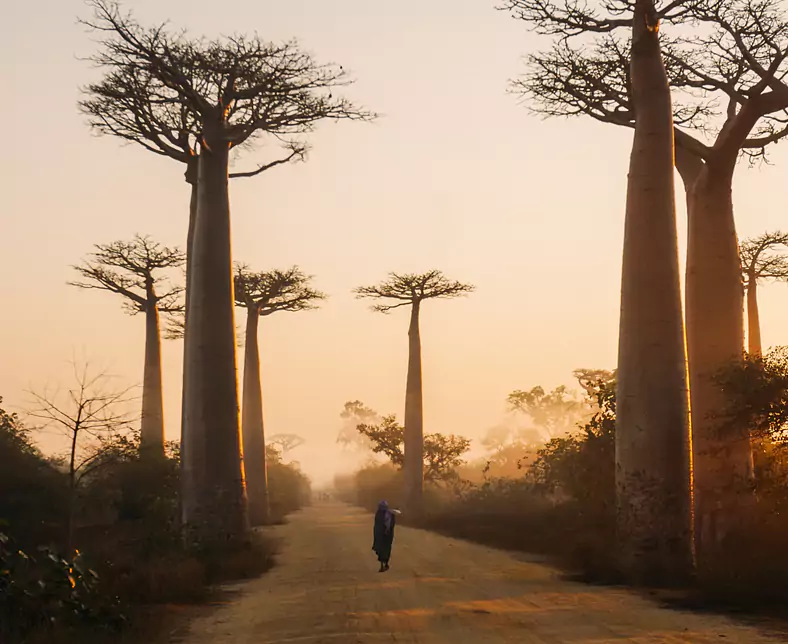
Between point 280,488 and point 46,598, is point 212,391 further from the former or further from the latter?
point 280,488

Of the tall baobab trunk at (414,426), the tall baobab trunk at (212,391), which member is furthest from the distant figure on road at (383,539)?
the tall baobab trunk at (414,426)

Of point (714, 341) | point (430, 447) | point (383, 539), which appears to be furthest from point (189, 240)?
point (430, 447)

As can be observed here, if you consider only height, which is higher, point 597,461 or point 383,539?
point 597,461

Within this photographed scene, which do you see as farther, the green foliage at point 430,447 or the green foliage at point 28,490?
the green foliage at point 430,447

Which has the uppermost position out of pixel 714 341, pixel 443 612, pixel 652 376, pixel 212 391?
pixel 714 341

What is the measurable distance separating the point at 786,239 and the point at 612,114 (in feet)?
54.7

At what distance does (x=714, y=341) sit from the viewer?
52.4 ft

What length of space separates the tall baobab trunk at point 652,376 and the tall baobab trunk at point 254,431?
21.6 meters

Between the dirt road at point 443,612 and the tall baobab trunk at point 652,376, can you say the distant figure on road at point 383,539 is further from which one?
the tall baobab trunk at point 652,376

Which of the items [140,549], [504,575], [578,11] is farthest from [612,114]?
[140,549]

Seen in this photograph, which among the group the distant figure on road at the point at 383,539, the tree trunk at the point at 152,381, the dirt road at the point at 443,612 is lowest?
the dirt road at the point at 443,612

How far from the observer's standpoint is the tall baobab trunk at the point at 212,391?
53.8ft

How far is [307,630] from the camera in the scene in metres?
8.59

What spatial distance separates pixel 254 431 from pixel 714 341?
72.7 feet
